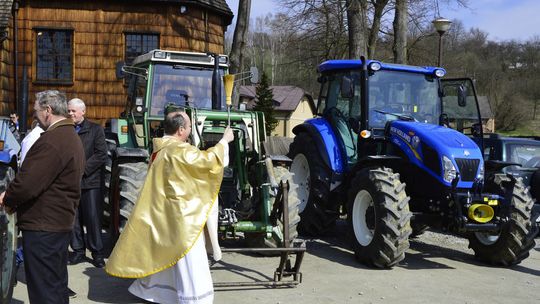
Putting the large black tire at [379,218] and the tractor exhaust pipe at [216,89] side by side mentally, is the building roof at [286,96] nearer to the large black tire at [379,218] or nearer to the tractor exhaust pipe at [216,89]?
the tractor exhaust pipe at [216,89]

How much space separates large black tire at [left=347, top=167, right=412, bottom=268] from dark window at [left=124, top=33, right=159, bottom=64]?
13959 millimetres

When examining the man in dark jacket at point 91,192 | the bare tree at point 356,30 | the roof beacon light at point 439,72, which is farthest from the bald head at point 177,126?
the bare tree at point 356,30

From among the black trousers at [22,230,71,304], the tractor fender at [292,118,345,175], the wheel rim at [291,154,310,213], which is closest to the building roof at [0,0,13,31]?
the wheel rim at [291,154,310,213]

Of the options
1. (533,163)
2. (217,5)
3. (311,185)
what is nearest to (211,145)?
(311,185)

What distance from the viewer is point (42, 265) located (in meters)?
4.57

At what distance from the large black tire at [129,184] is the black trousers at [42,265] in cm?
251

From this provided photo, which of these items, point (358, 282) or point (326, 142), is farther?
point (326, 142)

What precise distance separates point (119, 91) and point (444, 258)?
14.2 meters

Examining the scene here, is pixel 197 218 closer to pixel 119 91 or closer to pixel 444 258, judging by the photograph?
pixel 444 258

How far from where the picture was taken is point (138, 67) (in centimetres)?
988

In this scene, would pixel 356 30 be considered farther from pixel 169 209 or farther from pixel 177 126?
pixel 169 209

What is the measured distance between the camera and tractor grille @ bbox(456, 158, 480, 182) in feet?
26.9

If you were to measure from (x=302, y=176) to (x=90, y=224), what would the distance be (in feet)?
13.5

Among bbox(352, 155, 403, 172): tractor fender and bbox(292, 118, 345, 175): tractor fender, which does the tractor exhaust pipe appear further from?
bbox(352, 155, 403, 172): tractor fender
